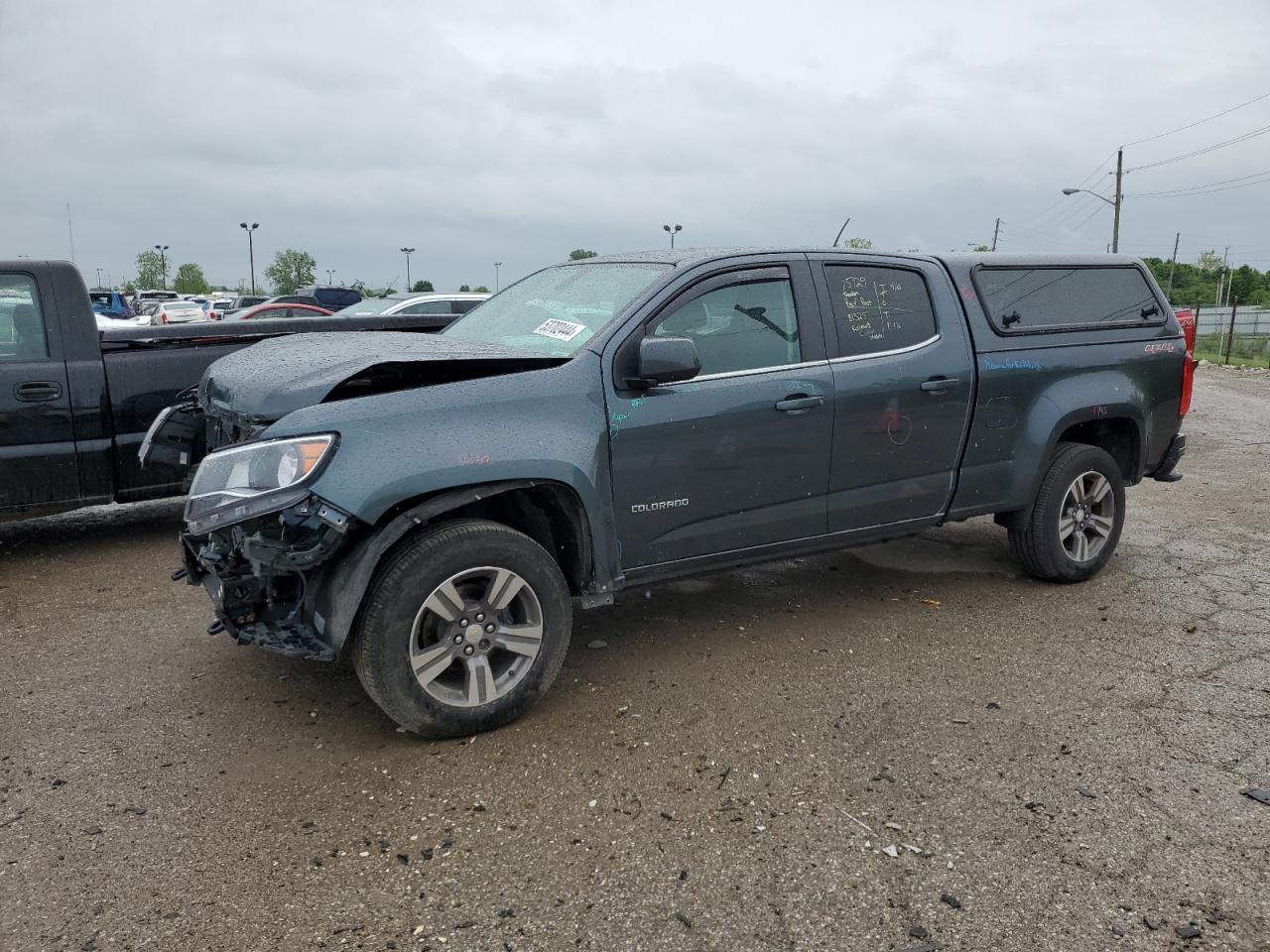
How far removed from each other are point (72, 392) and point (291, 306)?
1436 centimetres

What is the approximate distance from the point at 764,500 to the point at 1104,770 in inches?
67.3

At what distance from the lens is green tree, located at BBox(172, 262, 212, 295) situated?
4235 inches

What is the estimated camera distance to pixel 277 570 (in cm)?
347

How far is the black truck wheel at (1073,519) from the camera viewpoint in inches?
213

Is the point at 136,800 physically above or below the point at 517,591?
below

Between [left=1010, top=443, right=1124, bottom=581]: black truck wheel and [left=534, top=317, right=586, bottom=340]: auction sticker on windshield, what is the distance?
2804 mm

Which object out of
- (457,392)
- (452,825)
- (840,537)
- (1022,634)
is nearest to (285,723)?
(452,825)

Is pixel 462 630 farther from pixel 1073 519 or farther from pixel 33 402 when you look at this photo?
pixel 33 402

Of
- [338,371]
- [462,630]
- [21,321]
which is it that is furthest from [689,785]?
[21,321]

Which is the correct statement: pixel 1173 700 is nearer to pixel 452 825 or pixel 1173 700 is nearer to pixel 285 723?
pixel 452 825

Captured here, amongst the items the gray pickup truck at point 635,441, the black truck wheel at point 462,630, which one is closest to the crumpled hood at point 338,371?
the gray pickup truck at point 635,441

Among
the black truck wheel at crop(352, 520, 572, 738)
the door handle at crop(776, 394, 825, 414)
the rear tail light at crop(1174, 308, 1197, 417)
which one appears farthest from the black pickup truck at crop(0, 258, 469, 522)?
the rear tail light at crop(1174, 308, 1197, 417)

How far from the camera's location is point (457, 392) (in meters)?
3.74

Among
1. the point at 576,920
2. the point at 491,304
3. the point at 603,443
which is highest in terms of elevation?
the point at 491,304
